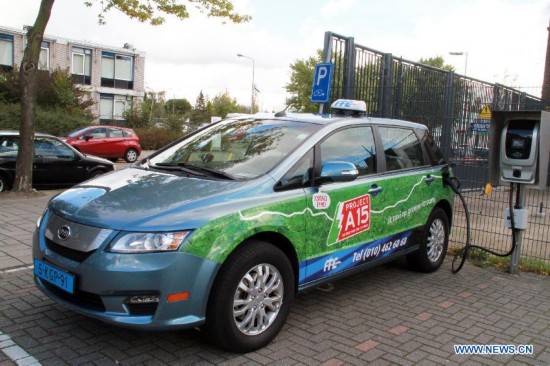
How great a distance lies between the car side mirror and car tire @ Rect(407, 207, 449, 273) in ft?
6.04

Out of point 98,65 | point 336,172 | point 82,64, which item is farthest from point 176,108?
point 336,172

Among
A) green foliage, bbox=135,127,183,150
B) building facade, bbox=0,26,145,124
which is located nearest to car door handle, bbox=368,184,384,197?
green foliage, bbox=135,127,183,150

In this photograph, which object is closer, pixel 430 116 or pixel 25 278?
pixel 25 278

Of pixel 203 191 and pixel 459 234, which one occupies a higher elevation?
pixel 203 191

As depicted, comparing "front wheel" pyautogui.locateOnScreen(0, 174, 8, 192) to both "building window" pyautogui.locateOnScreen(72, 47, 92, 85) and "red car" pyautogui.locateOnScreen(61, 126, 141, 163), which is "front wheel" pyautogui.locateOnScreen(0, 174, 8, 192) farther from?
"building window" pyautogui.locateOnScreen(72, 47, 92, 85)

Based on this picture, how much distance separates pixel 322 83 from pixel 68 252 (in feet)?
17.5

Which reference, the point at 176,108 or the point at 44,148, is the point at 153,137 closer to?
the point at 44,148

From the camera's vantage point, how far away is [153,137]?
31.0 m

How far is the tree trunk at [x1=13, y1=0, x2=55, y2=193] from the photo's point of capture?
9.55 metres

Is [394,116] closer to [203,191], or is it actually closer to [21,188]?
[203,191]

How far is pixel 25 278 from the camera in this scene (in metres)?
4.79

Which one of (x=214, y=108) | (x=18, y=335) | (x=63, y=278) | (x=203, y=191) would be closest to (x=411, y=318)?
(x=203, y=191)

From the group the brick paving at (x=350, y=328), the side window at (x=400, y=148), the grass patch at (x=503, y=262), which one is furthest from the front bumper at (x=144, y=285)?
the grass patch at (x=503, y=262)

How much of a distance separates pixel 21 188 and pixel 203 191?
771cm
